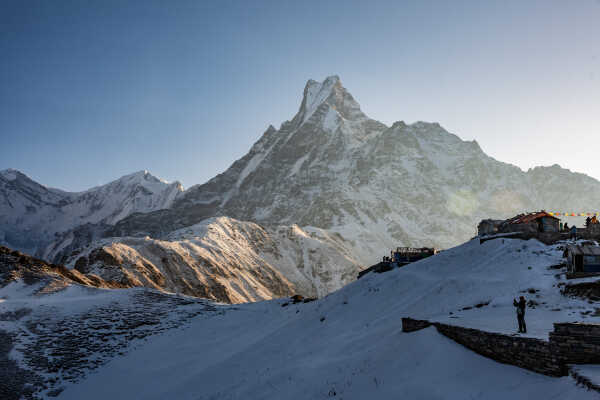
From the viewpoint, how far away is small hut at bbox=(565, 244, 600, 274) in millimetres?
18562

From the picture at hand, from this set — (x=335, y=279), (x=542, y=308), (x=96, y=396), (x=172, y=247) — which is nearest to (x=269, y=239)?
(x=335, y=279)

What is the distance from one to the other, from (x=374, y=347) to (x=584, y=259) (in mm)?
11517

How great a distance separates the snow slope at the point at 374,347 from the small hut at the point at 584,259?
1.22 m

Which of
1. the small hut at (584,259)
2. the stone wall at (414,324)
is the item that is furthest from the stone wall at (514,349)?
the small hut at (584,259)

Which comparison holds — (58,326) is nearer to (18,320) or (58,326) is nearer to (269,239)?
(18,320)

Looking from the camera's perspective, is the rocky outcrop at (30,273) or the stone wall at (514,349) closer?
the stone wall at (514,349)

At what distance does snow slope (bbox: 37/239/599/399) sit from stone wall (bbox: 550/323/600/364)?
687 mm

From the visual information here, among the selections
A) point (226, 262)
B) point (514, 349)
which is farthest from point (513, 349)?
point (226, 262)

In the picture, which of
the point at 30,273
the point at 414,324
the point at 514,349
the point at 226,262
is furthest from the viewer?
the point at 226,262

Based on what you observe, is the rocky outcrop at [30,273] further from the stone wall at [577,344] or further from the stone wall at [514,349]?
the stone wall at [577,344]

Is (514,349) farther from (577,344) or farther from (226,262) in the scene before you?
(226,262)

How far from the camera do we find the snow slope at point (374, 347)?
35.8ft

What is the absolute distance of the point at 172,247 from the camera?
8412 cm

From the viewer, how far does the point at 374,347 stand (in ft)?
51.2
